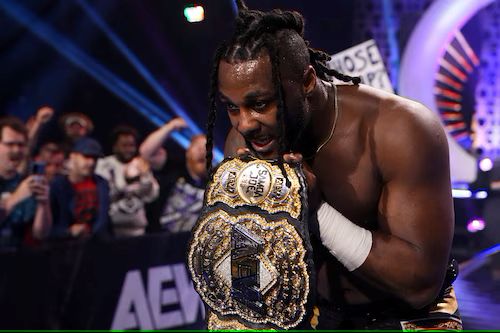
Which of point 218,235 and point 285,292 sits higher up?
point 218,235

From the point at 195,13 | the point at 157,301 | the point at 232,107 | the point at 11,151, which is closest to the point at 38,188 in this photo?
the point at 11,151

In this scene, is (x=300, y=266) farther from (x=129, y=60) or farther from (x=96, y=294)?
(x=129, y=60)

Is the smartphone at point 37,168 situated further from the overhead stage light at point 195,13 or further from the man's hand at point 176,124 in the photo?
the overhead stage light at point 195,13

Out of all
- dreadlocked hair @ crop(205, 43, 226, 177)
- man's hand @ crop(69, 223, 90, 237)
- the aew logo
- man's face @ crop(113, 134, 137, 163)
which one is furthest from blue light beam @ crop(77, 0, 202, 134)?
dreadlocked hair @ crop(205, 43, 226, 177)

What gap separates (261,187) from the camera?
5.84ft

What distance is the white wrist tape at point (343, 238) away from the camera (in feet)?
5.96

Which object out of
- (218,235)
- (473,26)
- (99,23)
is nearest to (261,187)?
(218,235)

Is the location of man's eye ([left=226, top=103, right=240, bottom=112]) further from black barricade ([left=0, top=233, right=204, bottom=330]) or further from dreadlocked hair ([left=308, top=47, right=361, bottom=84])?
black barricade ([left=0, top=233, right=204, bottom=330])

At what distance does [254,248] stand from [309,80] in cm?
50

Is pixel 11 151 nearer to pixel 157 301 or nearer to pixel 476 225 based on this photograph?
pixel 157 301

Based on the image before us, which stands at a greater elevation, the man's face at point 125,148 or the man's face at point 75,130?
the man's face at point 75,130

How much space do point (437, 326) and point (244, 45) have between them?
3.23ft

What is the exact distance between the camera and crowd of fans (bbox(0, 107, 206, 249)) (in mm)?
4285

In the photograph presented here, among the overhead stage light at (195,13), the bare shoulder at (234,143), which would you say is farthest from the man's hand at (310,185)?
the overhead stage light at (195,13)
